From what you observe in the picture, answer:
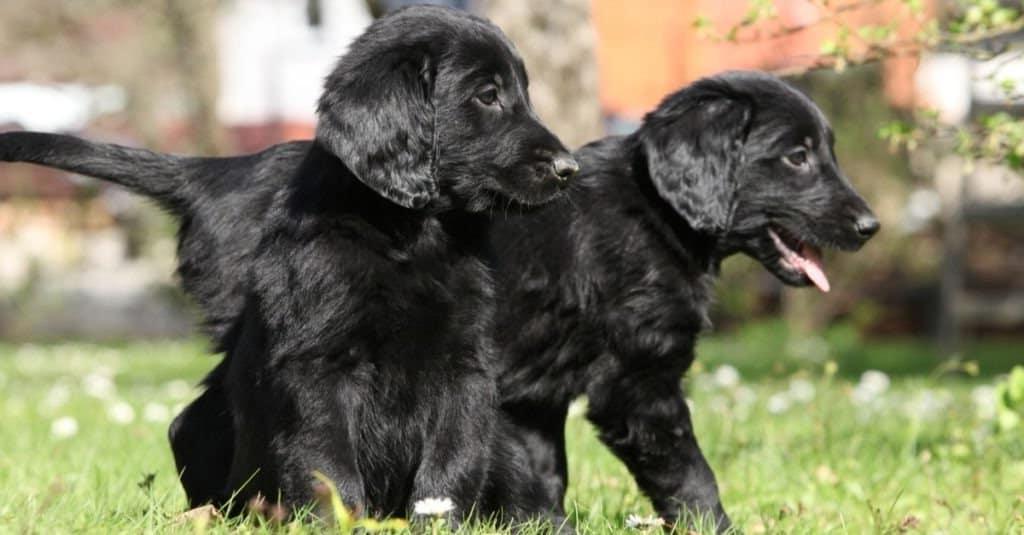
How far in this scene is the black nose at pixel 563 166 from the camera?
9.37 feet

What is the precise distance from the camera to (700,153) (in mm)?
3402

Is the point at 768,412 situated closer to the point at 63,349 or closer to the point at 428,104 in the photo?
the point at 428,104

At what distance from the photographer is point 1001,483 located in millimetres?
3785

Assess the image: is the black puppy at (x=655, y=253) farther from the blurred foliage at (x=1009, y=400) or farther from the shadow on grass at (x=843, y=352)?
the shadow on grass at (x=843, y=352)

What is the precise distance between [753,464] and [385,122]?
1.91m

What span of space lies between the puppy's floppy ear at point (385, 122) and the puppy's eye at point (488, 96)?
0.13 meters

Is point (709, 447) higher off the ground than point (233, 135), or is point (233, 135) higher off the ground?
point (709, 447)

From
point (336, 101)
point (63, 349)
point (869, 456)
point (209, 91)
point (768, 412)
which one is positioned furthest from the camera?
point (209, 91)

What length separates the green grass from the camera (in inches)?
113

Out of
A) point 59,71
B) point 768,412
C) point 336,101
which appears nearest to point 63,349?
point 59,71

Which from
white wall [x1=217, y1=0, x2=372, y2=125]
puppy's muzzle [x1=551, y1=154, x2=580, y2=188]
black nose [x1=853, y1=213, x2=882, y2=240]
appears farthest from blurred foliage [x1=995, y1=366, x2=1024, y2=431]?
white wall [x1=217, y1=0, x2=372, y2=125]

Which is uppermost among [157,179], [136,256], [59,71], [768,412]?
[157,179]

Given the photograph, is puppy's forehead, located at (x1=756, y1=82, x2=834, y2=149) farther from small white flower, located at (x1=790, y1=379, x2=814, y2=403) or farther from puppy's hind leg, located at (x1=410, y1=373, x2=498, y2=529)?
small white flower, located at (x1=790, y1=379, x2=814, y2=403)

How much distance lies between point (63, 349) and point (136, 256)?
2973mm
